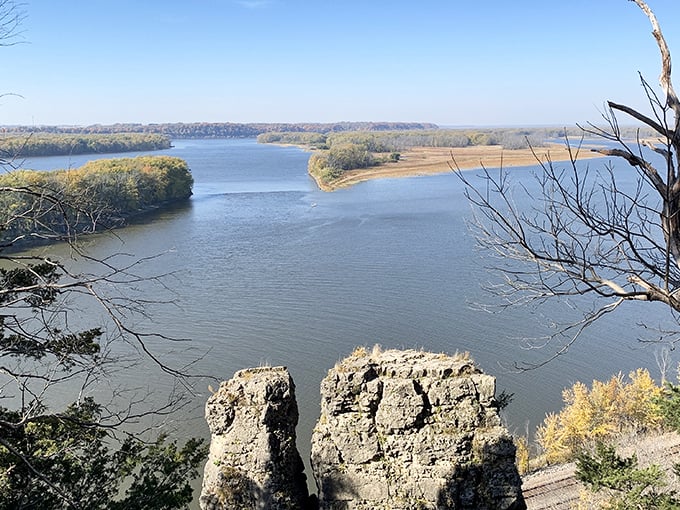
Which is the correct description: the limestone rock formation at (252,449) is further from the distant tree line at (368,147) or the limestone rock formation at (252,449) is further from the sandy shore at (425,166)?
the sandy shore at (425,166)

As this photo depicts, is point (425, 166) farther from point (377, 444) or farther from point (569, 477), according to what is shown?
point (377, 444)

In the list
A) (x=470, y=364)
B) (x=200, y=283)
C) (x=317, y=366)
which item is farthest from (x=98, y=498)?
(x=200, y=283)

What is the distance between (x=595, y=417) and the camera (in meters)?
13.6

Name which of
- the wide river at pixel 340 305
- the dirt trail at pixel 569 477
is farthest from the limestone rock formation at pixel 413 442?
the dirt trail at pixel 569 477

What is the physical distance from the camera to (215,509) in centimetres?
580

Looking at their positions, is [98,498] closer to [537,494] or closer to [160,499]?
[160,499]

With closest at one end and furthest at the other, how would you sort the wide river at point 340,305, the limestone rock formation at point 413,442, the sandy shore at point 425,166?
the limestone rock formation at point 413,442, the wide river at point 340,305, the sandy shore at point 425,166

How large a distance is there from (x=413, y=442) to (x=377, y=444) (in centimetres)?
39

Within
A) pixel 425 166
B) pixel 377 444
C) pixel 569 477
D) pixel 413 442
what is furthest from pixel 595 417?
pixel 425 166

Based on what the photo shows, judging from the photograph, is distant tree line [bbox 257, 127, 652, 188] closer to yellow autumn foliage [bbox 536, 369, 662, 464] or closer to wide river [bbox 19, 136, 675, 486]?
wide river [bbox 19, 136, 675, 486]

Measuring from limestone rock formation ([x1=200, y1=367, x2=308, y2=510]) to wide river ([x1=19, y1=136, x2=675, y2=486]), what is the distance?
321 cm

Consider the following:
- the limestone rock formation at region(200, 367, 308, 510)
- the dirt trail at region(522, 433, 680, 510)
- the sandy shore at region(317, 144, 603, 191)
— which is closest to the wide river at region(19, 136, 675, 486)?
the dirt trail at region(522, 433, 680, 510)

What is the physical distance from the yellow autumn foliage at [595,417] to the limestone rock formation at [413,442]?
851cm

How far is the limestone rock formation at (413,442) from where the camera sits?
559 centimetres
